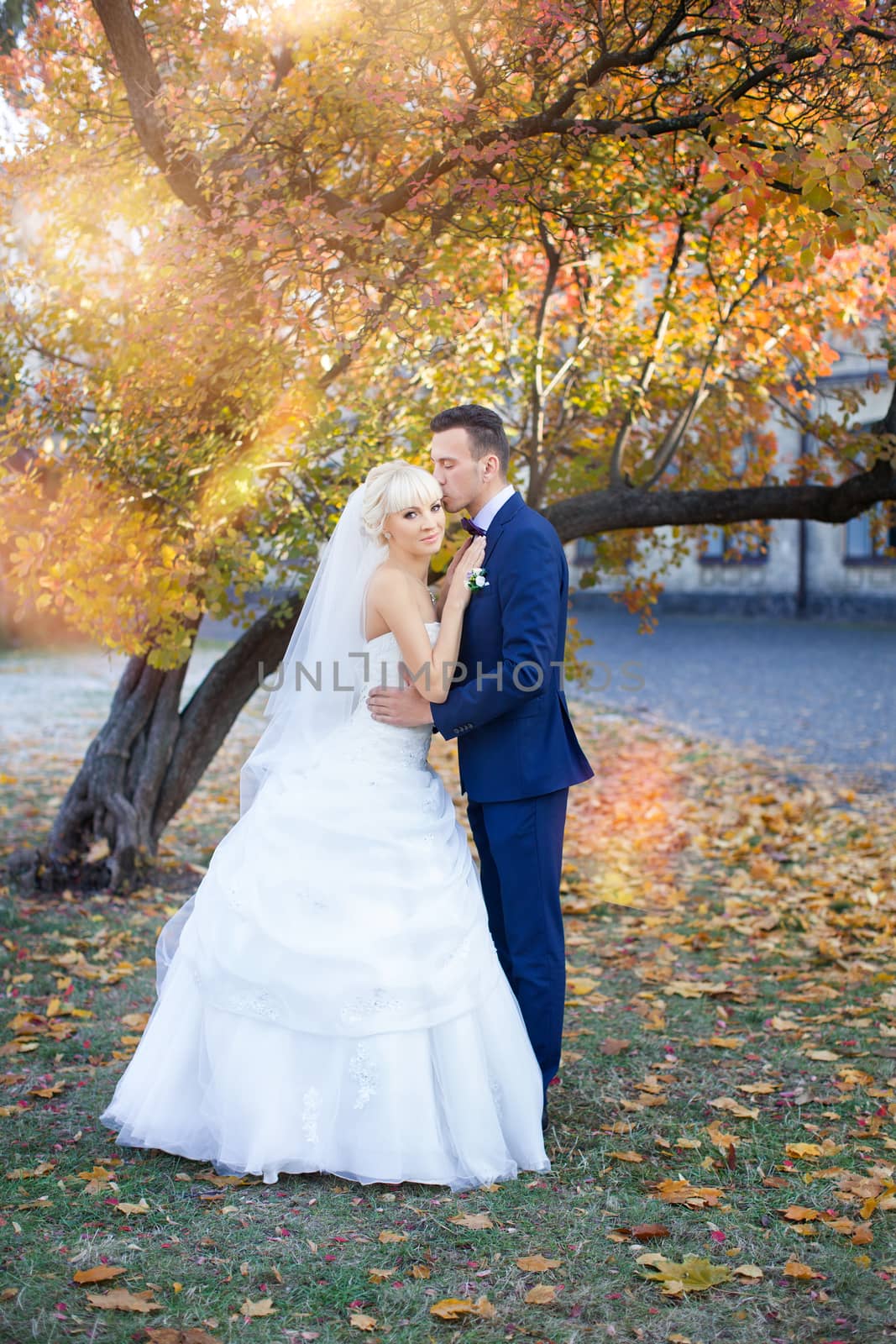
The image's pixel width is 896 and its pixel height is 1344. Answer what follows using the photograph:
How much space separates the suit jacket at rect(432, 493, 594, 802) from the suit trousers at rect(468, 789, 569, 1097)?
0.27ft

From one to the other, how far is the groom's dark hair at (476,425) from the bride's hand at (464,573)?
1.00ft

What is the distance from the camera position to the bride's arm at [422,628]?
389 cm

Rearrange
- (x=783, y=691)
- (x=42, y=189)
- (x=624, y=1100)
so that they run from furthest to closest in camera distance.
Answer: (x=783, y=691), (x=42, y=189), (x=624, y=1100)

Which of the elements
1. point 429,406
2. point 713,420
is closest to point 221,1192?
point 429,406

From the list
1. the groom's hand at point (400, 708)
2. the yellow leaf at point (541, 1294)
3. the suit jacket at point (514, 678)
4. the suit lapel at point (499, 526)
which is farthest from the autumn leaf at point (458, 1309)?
the suit lapel at point (499, 526)

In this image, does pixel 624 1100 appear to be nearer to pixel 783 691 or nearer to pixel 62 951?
pixel 62 951

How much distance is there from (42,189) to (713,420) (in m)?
4.46

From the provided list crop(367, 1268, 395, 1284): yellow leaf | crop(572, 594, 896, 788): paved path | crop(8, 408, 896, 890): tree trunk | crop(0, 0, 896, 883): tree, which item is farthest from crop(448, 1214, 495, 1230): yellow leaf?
crop(572, 594, 896, 788): paved path

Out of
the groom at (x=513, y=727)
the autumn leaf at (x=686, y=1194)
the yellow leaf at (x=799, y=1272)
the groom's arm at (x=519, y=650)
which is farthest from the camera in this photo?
the groom at (x=513, y=727)

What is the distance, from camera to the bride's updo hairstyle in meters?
3.94

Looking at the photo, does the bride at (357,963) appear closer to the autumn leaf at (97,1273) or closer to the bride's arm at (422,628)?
the bride's arm at (422,628)

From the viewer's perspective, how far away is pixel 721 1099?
4.48 m

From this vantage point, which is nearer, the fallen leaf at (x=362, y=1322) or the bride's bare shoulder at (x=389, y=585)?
the fallen leaf at (x=362, y=1322)

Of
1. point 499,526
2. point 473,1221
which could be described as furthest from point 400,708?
point 473,1221
